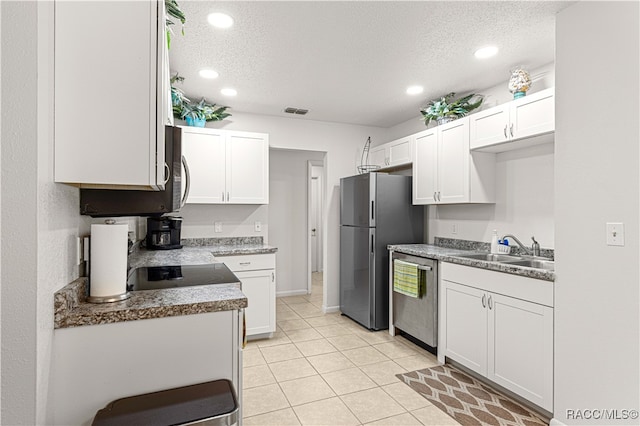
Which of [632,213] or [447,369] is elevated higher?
[632,213]

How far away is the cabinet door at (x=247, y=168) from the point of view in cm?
368

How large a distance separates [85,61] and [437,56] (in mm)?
2294

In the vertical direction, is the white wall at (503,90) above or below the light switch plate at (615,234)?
above

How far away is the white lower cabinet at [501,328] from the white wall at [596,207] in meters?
0.09

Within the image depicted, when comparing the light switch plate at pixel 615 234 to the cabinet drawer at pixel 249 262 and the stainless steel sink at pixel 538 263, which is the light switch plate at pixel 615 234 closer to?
the stainless steel sink at pixel 538 263

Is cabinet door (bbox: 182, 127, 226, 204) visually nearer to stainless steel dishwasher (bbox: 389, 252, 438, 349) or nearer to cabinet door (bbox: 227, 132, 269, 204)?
cabinet door (bbox: 227, 132, 269, 204)

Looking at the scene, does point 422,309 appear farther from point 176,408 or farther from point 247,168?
point 176,408

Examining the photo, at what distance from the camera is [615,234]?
1.78m

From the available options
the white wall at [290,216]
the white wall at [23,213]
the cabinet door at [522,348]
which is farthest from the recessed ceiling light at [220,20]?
the white wall at [290,216]

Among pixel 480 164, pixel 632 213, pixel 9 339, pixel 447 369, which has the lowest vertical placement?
pixel 447 369

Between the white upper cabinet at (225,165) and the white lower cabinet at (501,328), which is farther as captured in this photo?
the white upper cabinet at (225,165)

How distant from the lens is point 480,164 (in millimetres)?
3096

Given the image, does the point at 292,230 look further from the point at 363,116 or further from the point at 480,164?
the point at 480,164

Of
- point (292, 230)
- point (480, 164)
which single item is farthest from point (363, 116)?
point (292, 230)
